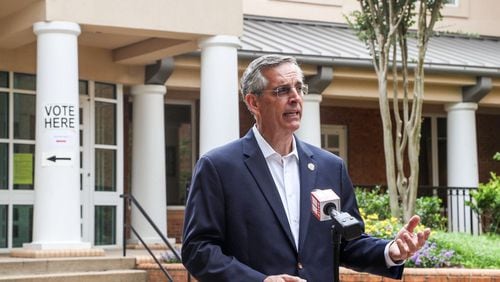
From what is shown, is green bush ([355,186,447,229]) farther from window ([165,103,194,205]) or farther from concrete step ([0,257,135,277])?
concrete step ([0,257,135,277])

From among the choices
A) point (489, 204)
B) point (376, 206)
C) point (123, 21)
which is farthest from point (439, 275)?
point (489, 204)

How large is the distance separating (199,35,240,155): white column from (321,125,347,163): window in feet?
22.6

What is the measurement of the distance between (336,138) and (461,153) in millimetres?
2996

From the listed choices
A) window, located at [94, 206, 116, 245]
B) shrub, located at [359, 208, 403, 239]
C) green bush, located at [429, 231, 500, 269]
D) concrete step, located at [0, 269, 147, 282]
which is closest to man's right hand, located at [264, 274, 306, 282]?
green bush, located at [429, 231, 500, 269]

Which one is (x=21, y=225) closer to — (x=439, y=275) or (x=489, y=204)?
(x=439, y=275)

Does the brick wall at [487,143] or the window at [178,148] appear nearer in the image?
the window at [178,148]

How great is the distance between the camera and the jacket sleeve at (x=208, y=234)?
4.25 m

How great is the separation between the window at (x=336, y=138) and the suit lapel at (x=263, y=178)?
17.6 m

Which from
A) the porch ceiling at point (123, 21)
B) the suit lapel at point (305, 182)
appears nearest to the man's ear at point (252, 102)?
the suit lapel at point (305, 182)

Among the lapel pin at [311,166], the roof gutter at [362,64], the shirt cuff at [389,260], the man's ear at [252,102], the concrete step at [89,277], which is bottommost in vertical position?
the concrete step at [89,277]

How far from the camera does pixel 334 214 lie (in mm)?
4023

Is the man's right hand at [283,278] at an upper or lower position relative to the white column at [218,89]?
lower

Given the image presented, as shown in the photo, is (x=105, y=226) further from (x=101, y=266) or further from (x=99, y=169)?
(x=101, y=266)

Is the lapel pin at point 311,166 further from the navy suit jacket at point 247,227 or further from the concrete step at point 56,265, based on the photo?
the concrete step at point 56,265
